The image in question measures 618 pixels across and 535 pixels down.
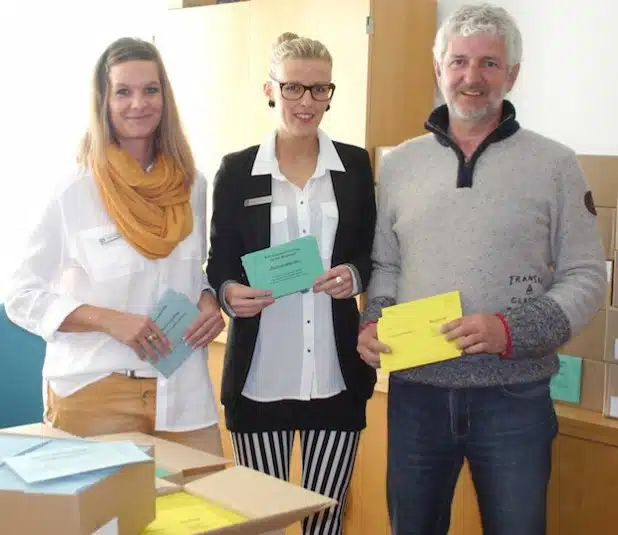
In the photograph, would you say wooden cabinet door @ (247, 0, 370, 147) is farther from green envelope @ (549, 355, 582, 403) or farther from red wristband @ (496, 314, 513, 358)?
red wristband @ (496, 314, 513, 358)

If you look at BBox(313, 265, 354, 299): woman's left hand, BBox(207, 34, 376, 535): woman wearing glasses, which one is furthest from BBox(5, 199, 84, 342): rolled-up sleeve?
BBox(313, 265, 354, 299): woman's left hand

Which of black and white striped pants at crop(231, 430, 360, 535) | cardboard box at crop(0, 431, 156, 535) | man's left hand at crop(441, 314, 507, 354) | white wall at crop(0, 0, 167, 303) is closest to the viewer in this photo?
cardboard box at crop(0, 431, 156, 535)

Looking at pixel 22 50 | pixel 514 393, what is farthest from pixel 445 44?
pixel 22 50

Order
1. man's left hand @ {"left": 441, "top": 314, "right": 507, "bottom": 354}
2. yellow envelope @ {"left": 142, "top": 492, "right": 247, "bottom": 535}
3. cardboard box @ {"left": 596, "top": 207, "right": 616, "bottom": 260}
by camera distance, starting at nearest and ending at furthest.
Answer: yellow envelope @ {"left": 142, "top": 492, "right": 247, "bottom": 535}
man's left hand @ {"left": 441, "top": 314, "right": 507, "bottom": 354}
cardboard box @ {"left": 596, "top": 207, "right": 616, "bottom": 260}

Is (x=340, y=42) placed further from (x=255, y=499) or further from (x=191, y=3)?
(x=255, y=499)

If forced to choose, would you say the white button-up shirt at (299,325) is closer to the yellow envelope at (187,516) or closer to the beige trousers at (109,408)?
the beige trousers at (109,408)

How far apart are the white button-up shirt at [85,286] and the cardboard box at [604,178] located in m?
1.14

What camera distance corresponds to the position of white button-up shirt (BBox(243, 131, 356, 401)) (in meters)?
2.06

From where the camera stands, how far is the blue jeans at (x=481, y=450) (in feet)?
5.93

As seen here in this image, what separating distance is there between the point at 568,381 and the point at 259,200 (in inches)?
40.2

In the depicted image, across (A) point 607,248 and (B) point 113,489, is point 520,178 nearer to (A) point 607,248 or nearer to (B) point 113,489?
(A) point 607,248

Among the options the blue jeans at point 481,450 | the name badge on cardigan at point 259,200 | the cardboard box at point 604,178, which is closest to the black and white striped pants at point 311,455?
the blue jeans at point 481,450

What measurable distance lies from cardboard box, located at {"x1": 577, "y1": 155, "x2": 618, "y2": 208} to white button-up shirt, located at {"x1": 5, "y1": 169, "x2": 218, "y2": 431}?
1138 millimetres

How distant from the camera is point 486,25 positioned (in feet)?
5.96
